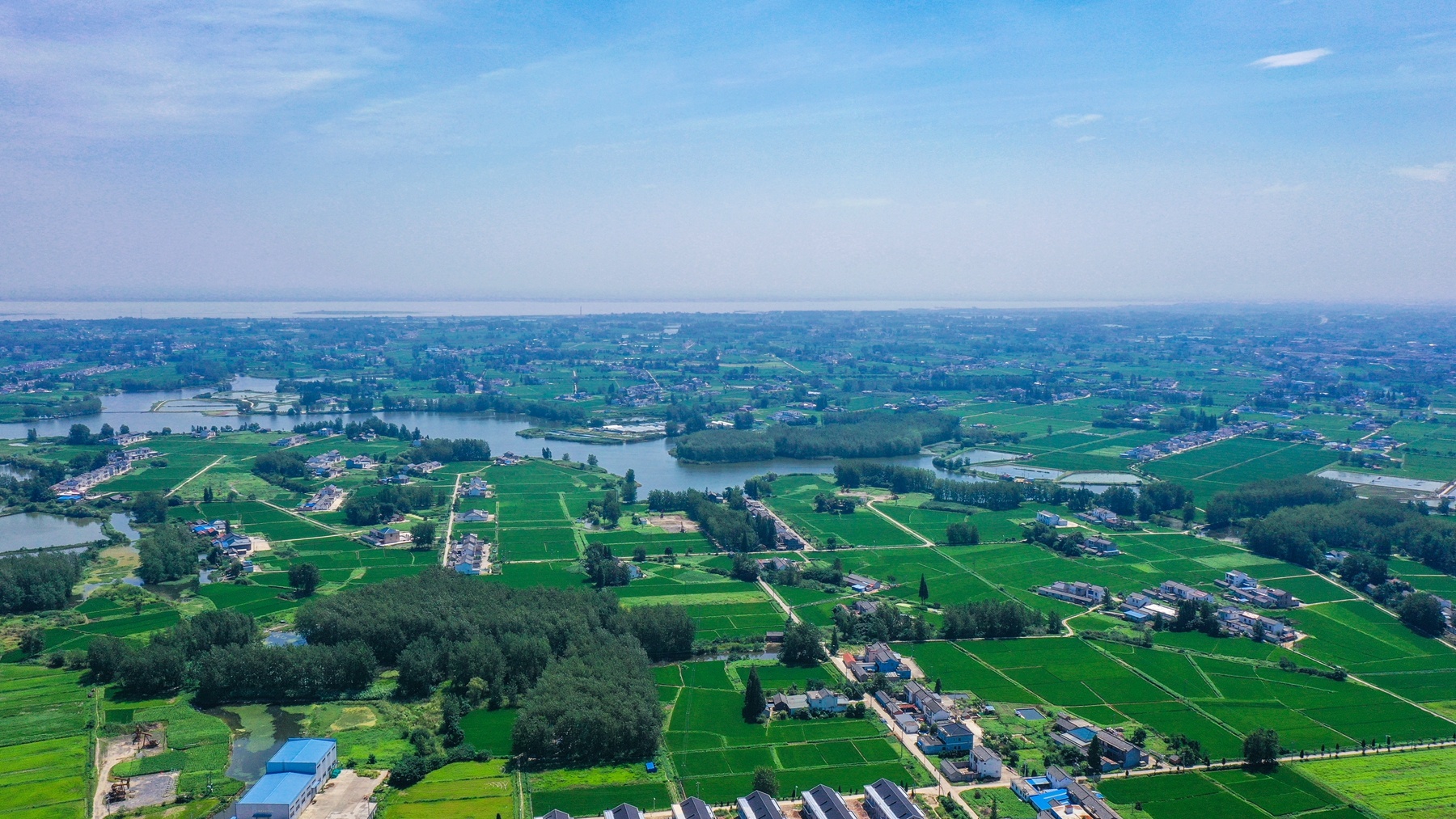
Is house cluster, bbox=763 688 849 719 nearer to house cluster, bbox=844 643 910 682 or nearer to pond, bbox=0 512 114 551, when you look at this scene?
house cluster, bbox=844 643 910 682

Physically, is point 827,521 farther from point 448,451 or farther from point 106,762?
point 106,762

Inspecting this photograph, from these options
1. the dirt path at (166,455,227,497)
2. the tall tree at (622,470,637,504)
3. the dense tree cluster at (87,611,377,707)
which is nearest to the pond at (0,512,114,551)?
the dirt path at (166,455,227,497)

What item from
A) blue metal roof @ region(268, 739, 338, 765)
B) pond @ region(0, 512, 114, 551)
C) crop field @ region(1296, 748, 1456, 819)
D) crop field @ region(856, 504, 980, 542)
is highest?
pond @ region(0, 512, 114, 551)

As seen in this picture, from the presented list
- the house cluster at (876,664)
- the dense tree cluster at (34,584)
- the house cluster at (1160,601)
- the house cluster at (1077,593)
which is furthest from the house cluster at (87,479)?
the house cluster at (1160,601)

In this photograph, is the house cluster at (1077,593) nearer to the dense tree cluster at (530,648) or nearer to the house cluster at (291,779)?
the dense tree cluster at (530,648)

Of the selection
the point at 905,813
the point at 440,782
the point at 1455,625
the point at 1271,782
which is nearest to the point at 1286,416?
the point at 1455,625

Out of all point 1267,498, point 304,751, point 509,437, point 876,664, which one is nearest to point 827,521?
point 876,664
